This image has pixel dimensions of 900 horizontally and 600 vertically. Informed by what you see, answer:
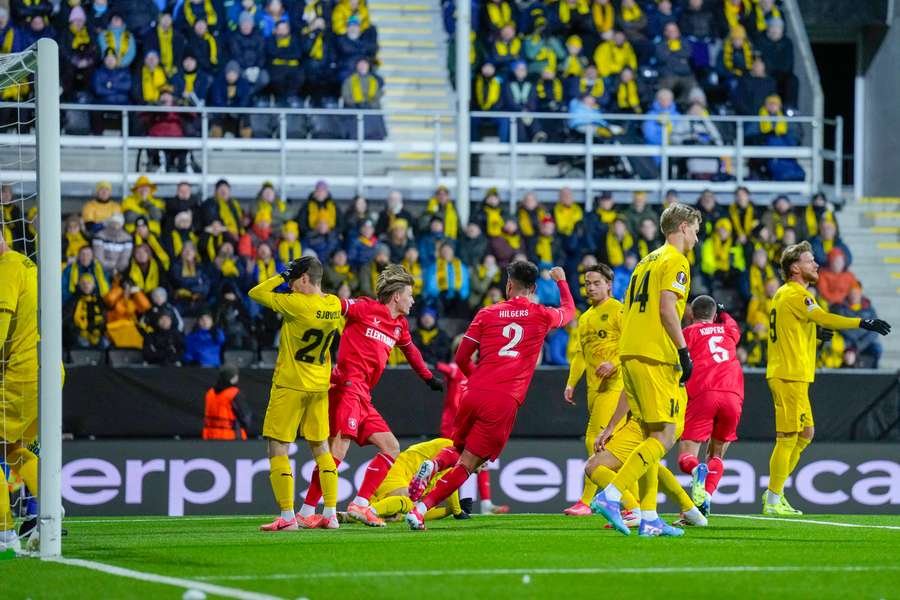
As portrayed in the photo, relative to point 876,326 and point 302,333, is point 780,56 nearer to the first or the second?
point 876,326

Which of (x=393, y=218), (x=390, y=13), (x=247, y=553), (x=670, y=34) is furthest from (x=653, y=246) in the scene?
(x=247, y=553)

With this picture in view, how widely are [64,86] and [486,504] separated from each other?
1014 cm

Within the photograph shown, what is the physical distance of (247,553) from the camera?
33.8 ft

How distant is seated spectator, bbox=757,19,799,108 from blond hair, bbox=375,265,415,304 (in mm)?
14267

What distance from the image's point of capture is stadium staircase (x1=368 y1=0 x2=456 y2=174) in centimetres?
2517

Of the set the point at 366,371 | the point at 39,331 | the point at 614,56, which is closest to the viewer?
the point at 39,331

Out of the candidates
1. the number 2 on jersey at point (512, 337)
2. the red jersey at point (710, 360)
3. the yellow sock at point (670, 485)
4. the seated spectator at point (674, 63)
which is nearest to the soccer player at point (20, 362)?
Answer: the number 2 on jersey at point (512, 337)

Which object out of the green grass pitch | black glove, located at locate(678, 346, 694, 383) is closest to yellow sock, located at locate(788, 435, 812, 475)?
the green grass pitch

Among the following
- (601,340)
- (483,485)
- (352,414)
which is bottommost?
(483,485)

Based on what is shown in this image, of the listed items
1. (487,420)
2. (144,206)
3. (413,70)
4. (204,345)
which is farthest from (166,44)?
(487,420)

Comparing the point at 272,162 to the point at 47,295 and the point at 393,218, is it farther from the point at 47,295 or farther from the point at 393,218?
the point at 47,295

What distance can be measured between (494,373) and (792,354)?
3517mm

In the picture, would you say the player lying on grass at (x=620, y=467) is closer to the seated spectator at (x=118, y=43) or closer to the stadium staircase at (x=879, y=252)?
the stadium staircase at (x=879, y=252)

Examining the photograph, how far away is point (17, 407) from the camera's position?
1088cm
